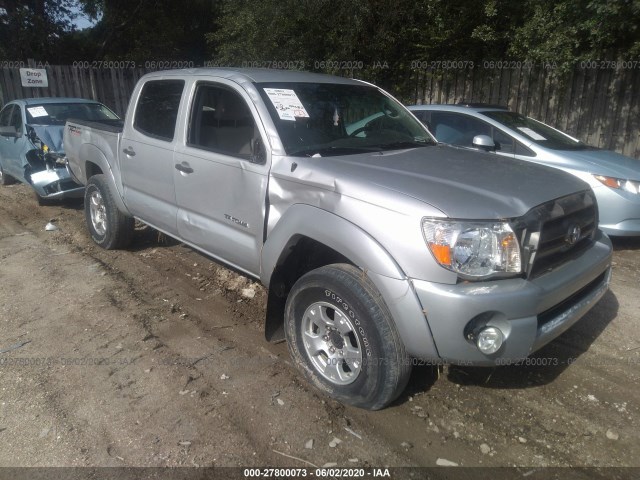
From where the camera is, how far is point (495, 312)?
2643mm

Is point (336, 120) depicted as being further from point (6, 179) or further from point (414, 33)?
point (6, 179)

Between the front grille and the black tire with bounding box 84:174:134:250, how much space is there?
426 centimetres

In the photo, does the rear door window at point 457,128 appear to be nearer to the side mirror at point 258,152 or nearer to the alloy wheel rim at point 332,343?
the side mirror at point 258,152

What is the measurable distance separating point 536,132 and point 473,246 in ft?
15.7

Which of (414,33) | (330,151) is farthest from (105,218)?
(414,33)

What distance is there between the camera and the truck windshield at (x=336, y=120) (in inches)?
144

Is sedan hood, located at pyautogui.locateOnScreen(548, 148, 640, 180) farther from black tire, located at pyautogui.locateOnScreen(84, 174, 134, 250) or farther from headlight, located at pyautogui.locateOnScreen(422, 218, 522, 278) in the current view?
black tire, located at pyautogui.locateOnScreen(84, 174, 134, 250)

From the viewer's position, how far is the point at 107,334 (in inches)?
161

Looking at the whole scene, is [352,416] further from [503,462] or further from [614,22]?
[614,22]

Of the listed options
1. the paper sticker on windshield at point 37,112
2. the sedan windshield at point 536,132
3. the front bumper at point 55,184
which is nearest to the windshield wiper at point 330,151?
the sedan windshield at point 536,132

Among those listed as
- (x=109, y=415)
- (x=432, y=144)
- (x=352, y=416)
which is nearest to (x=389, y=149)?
(x=432, y=144)

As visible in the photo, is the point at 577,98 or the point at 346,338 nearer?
the point at 346,338

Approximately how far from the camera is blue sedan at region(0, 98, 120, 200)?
769cm

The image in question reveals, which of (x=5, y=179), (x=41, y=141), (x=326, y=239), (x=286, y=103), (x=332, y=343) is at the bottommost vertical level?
(x=5, y=179)
